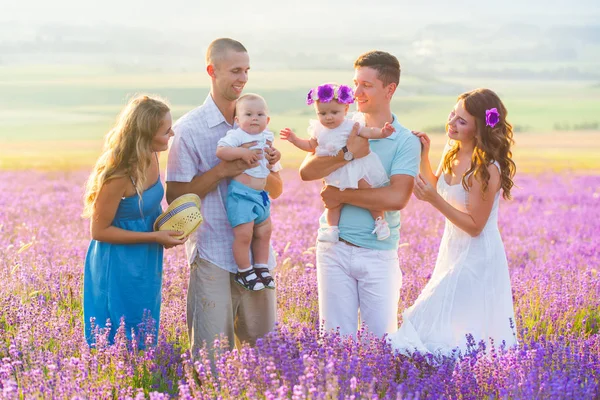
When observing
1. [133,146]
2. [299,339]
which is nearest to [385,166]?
[299,339]

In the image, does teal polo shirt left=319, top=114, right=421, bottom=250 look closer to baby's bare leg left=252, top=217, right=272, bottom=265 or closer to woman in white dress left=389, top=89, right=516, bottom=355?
woman in white dress left=389, top=89, right=516, bottom=355

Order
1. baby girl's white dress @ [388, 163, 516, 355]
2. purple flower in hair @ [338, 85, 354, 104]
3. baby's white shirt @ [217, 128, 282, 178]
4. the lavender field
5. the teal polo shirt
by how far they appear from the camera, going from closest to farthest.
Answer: the lavender field, purple flower in hair @ [338, 85, 354, 104], baby's white shirt @ [217, 128, 282, 178], the teal polo shirt, baby girl's white dress @ [388, 163, 516, 355]

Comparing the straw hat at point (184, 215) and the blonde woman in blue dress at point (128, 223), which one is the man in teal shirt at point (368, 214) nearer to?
the straw hat at point (184, 215)

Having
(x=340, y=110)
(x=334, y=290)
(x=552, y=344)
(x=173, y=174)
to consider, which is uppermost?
(x=340, y=110)

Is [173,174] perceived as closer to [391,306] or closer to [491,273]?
[391,306]

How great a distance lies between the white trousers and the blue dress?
1098mm

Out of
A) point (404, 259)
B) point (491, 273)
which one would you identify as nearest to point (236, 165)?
point (491, 273)

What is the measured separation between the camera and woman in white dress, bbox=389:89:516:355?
460 cm

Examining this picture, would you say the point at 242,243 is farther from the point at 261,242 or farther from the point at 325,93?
the point at 325,93

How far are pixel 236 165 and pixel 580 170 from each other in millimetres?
19473

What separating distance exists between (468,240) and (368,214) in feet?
2.55

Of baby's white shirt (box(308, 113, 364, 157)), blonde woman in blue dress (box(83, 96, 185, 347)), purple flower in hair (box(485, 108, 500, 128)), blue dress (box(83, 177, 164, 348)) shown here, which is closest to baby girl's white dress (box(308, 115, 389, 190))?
baby's white shirt (box(308, 113, 364, 157))

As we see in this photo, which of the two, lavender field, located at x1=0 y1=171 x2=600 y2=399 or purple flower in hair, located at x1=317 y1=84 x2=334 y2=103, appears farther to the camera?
purple flower in hair, located at x1=317 y1=84 x2=334 y2=103

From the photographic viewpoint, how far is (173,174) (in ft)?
14.7
